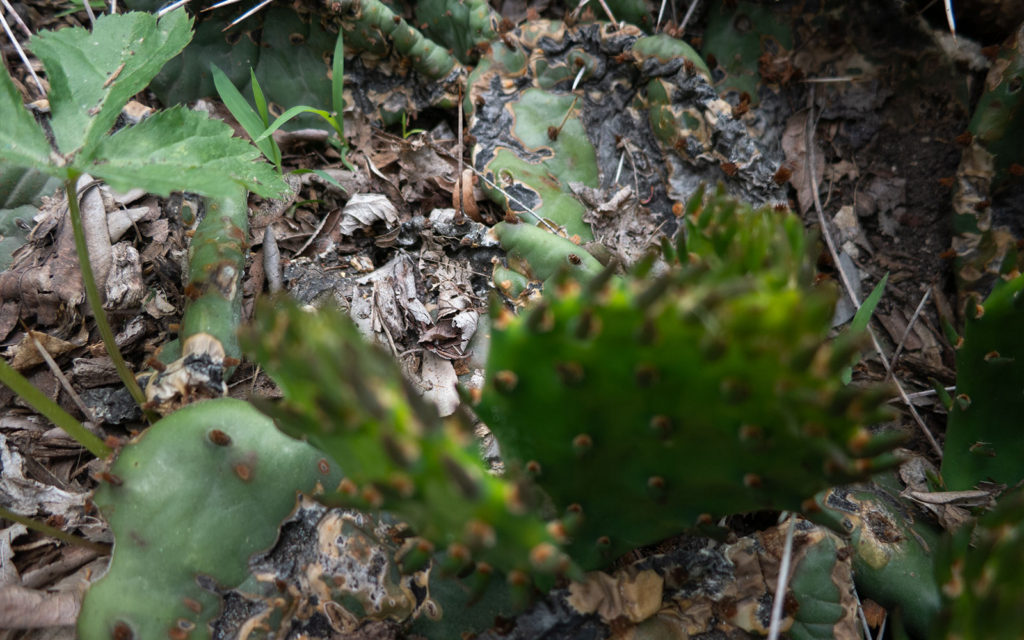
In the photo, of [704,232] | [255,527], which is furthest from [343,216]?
[704,232]

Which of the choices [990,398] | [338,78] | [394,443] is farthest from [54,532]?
[990,398]

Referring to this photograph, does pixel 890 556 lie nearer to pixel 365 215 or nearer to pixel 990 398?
pixel 990 398

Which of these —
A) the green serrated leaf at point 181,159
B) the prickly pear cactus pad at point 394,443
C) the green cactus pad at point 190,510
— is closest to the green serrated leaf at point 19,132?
the green serrated leaf at point 181,159

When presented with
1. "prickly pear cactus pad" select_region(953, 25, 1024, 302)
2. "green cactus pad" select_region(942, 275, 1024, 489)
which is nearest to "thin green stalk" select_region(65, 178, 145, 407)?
"green cactus pad" select_region(942, 275, 1024, 489)

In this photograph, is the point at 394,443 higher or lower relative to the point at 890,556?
higher

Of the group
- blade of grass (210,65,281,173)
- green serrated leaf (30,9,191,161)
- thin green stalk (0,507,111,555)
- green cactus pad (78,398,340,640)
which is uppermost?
green serrated leaf (30,9,191,161)

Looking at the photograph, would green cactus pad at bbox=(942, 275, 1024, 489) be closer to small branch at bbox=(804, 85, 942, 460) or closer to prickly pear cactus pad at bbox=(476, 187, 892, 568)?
small branch at bbox=(804, 85, 942, 460)
